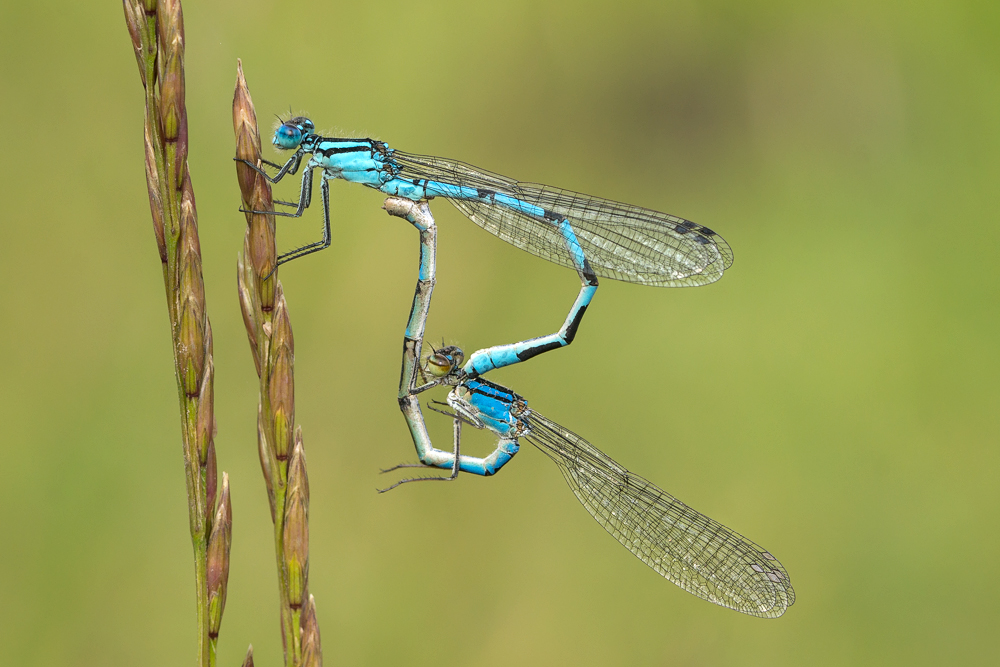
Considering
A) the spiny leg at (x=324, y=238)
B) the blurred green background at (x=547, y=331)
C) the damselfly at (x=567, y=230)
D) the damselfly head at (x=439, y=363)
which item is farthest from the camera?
the blurred green background at (x=547, y=331)

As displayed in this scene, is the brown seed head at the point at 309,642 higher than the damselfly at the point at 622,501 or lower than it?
higher

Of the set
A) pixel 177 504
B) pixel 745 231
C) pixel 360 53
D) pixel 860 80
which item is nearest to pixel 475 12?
pixel 360 53

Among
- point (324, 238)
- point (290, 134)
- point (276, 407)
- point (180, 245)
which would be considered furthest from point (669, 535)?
point (180, 245)

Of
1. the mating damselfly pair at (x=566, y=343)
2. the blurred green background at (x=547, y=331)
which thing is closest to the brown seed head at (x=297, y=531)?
the mating damselfly pair at (x=566, y=343)

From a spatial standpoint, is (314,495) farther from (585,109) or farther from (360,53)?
(585,109)

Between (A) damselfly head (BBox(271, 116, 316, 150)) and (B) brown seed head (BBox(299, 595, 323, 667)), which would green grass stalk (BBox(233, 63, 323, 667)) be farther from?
(A) damselfly head (BBox(271, 116, 316, 150))

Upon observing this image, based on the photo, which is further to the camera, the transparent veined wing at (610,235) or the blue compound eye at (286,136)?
the transparent veined wing at (610,235)

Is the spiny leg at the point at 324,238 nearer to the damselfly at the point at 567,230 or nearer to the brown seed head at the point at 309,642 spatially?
the damselfly at the point at 567,230
